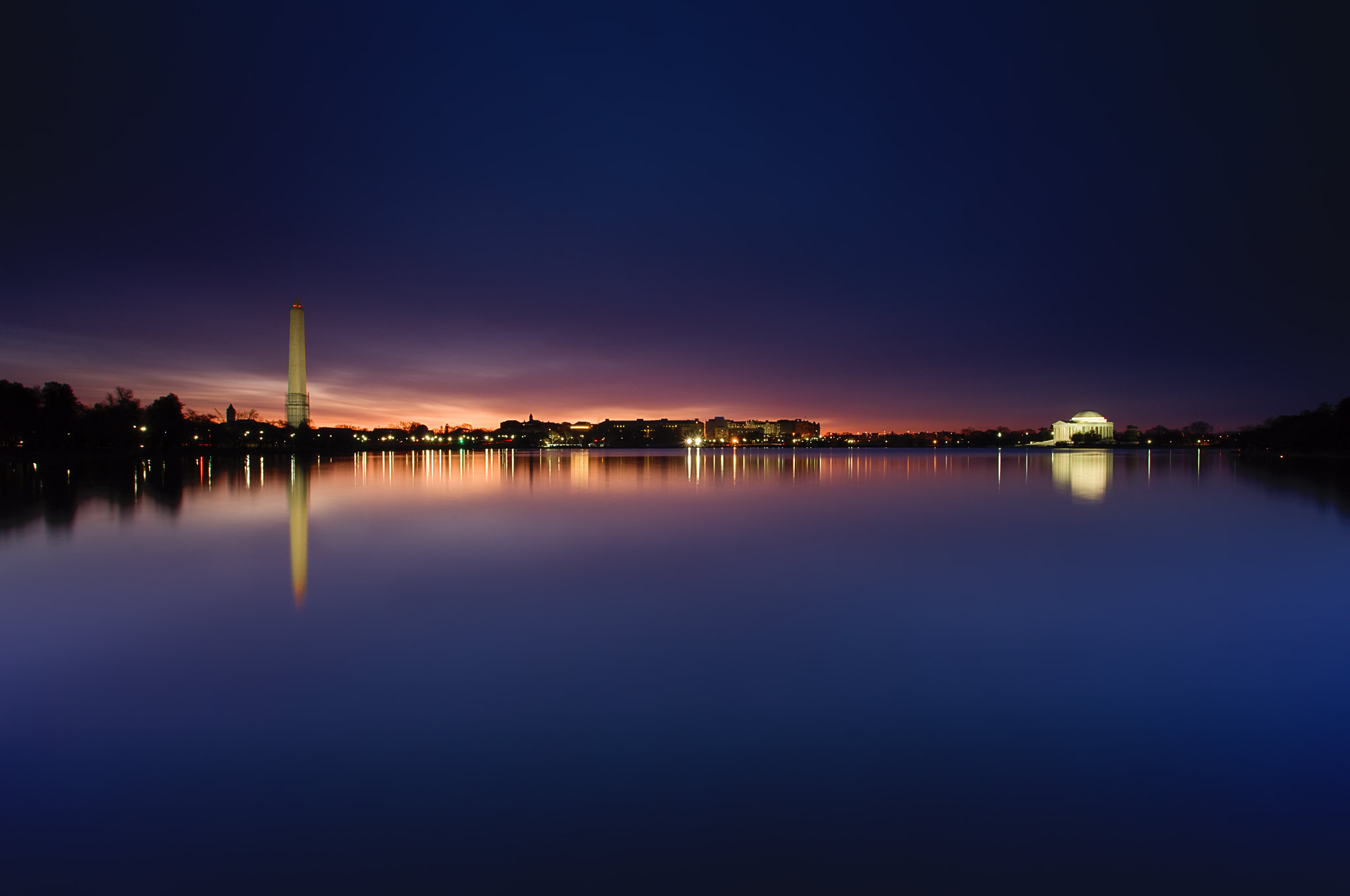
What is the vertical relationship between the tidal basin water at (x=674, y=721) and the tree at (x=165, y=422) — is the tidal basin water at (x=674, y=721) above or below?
below

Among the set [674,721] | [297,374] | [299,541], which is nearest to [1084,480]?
[299,541]

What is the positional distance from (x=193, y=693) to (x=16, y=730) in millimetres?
1108

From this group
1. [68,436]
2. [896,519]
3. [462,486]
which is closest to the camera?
[896,519]

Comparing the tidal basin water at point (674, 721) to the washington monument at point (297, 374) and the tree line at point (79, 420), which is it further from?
the washington monument at point (297, 374)

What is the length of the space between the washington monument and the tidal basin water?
353 feet

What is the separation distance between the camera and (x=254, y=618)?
8289mm

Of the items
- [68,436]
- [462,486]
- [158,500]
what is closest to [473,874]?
[158,500]

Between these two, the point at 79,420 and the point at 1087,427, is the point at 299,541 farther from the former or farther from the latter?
the point at 1087,427

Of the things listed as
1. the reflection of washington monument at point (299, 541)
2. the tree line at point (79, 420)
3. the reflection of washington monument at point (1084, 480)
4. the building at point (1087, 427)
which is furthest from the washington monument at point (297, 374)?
the building at point (1087, 427)

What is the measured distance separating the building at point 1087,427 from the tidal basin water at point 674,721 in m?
210

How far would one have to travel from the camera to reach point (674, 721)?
524cm

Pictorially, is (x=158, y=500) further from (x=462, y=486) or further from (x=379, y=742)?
(x=379, y=742)

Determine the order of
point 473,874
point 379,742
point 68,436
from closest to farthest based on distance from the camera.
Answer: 1. point 473,874
2. point 379,742
3. point 68,436

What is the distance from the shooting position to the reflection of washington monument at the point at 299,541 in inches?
400
